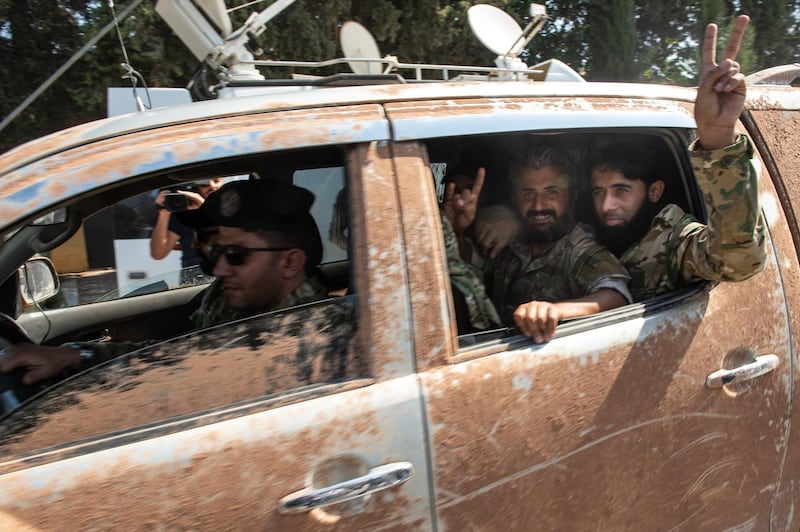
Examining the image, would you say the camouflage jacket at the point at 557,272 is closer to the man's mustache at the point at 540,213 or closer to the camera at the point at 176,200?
the man's mustache at the point at 540,213

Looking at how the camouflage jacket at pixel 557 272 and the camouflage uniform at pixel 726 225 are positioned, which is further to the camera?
the camouflage jacket at pixel 557 272

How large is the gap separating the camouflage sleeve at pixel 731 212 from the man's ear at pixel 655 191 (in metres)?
0.43

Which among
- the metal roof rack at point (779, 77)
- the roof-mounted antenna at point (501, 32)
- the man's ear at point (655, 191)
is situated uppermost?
the roof-mounted antenna at point (501, 32)

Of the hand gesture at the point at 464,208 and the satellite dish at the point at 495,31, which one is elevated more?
the satellite dish at the point at 495,31

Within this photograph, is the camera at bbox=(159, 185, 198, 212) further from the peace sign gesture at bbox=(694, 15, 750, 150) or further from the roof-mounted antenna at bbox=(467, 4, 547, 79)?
the roof-mounted antenna at bbox=(467, 4, 547, 79)

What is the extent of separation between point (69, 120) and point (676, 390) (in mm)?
9150

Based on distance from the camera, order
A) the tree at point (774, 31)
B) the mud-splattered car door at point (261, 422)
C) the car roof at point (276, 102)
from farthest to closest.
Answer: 1. the tree at point (774, 31)
2. the car roof at point (276, 102)
3. the mud-splattered car door at point (261, 422)

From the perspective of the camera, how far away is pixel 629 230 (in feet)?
6.70

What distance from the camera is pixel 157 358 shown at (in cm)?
125

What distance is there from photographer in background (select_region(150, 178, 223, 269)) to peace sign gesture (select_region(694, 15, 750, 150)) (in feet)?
4.62

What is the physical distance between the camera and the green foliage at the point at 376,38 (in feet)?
25.2

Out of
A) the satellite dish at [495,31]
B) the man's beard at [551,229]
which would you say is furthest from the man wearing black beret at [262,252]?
the satellite dish at [495,31]

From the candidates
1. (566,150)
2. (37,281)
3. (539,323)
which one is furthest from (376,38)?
(539,323)

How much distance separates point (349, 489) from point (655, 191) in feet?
4.70
